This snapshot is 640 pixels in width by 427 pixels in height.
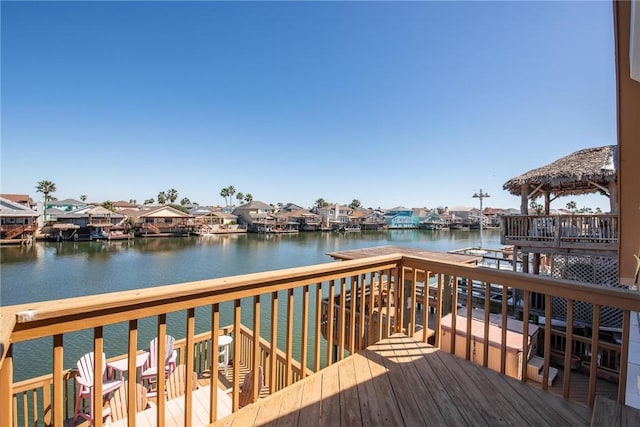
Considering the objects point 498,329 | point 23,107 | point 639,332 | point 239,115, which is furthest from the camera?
point 239,115

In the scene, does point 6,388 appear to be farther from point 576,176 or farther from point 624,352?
point 576,176

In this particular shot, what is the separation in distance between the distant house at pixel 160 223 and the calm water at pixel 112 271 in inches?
226

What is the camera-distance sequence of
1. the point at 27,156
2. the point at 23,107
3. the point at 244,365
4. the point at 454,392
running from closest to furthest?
1. the point at 454,392
2. the point at 244,365
3. the point at 23,107
4. the point at 27,156

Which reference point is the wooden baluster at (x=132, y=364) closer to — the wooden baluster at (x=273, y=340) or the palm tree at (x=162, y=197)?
the wooden baluster at (x=273, y=340)

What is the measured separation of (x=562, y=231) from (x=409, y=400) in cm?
922

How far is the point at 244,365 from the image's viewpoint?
538 cm

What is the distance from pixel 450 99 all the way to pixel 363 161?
14584mm

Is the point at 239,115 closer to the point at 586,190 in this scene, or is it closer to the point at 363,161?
the point at 363,161

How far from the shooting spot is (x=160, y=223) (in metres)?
37.7

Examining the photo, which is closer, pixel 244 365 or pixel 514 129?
pixel 244 365

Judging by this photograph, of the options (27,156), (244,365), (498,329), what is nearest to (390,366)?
(244,365)

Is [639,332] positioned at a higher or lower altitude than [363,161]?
lower

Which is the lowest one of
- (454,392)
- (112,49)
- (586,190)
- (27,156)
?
(454,392)

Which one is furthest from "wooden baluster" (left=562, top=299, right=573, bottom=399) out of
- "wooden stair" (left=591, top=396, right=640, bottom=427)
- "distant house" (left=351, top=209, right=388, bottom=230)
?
"distant house" (left=351, top=209, right=388, bottom=230)
